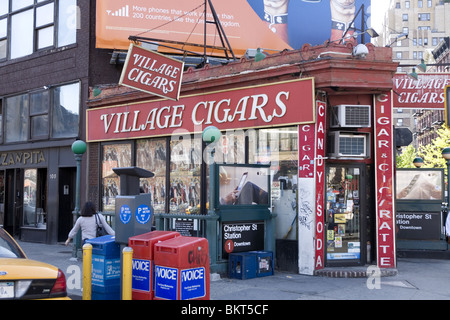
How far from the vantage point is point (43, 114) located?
17719mm

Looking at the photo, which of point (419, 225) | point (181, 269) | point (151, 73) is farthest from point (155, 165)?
point (181, 269)

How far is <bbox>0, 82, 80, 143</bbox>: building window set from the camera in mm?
16812

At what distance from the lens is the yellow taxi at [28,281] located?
5.80 meters

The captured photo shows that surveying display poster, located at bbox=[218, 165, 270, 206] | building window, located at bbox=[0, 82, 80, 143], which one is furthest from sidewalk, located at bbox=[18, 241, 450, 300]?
building window, located at bbox=[0, 82, 80, 143]

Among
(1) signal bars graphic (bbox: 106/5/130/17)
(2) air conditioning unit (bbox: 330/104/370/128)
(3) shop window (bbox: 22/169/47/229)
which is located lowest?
(3) shop window (bbox: 22/169/47/229)

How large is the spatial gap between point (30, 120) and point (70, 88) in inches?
93.6

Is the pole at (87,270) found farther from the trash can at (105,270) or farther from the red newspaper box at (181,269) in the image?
the red newspaper box at (181,269)

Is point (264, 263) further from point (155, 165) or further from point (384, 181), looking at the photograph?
point (155, 165)

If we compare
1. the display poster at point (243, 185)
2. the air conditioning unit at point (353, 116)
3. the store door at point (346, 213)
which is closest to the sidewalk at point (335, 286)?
the store door at point (346, 213)

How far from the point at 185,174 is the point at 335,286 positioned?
5.54 meters

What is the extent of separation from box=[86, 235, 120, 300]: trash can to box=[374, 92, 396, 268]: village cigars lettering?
591 cm

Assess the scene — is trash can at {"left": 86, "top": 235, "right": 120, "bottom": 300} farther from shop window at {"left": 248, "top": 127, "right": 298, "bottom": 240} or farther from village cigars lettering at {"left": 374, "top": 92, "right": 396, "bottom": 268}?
village cigars lettering at {"left": 374, "top": 92, "right": 396, "bottom": 268}

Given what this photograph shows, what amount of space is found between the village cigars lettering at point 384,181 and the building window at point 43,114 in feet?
→ 30.7
